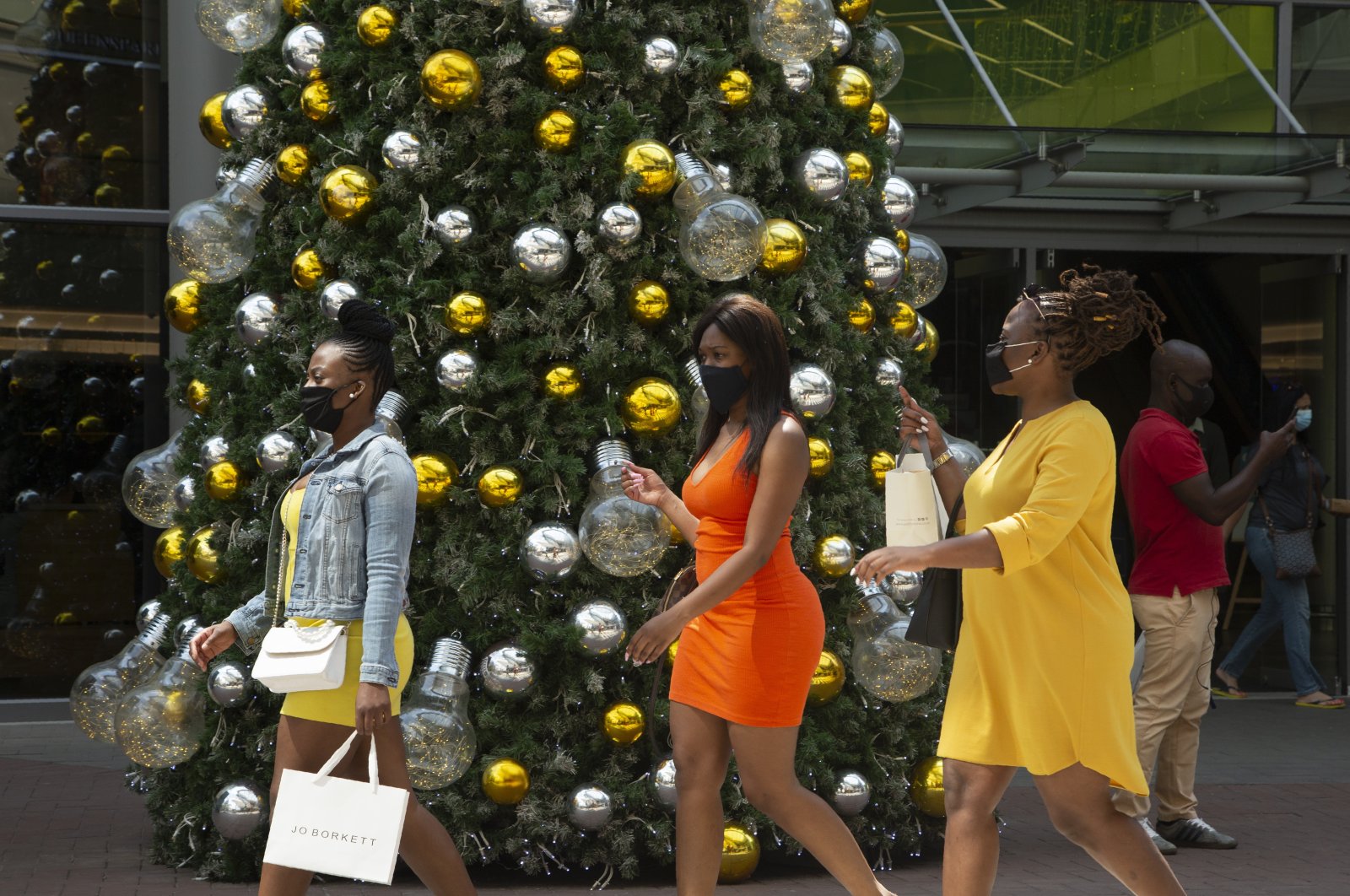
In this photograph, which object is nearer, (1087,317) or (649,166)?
(1087,317)

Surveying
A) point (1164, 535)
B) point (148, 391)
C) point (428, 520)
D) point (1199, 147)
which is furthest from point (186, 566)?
point (1199, 147)

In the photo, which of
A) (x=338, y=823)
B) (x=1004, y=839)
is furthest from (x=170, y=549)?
(x=1004, y=839)

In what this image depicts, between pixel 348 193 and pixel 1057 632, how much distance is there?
9.88ft

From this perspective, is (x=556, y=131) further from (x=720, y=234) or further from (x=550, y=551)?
Result: (x=550, y=551)

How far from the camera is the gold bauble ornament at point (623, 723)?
19.0 feet

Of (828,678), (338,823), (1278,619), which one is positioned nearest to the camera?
(338,823)

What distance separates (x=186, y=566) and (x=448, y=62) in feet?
6.97

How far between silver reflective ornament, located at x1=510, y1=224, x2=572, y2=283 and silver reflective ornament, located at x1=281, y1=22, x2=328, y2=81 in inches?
41.8

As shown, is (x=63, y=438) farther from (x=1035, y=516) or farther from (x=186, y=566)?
(x=1035, y=516)

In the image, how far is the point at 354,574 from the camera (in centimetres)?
417

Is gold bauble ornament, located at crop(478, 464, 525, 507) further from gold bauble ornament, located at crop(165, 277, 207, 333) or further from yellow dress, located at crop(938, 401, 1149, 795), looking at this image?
yellow dress, located at crop(938, 401, 1149, 795)

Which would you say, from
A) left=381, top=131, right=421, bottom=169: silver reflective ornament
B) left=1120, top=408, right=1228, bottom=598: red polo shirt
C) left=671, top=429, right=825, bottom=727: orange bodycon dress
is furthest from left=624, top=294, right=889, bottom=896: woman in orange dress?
left=1120, top=408, right=1228, bottom=598: red polo shirt

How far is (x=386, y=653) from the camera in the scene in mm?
4062

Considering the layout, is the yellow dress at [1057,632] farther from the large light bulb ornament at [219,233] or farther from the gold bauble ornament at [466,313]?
the large light bulb ornament at [219,233]
